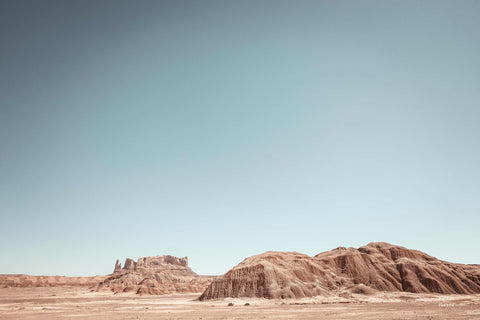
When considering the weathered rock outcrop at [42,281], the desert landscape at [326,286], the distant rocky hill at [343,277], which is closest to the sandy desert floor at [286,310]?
the desert landscape at [326,286]

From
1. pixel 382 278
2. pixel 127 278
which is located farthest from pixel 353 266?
pixel 127 278

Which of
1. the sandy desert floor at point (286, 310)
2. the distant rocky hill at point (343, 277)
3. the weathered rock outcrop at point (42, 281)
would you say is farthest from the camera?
the weathered rock outcrop at point (42, 281)

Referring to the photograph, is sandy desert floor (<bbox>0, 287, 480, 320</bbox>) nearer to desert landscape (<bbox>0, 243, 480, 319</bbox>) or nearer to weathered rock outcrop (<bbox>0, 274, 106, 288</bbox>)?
desert landscape (<bbox>0, 243, 480, 319</bbox>)

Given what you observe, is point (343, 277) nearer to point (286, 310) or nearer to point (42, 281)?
point (286, 310)

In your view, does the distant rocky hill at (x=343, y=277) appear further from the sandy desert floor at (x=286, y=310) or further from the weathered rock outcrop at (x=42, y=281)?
the weathered rock outcrop at (x=42, y=281)

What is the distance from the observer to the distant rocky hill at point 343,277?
208 ft

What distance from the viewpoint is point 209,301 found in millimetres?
62188

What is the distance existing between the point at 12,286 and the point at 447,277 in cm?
18277

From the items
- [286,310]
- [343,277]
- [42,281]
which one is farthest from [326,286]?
[42,281]

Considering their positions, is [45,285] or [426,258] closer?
[426,258]

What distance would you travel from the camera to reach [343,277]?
75875mm

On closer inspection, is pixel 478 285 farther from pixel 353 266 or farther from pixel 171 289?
pixel 171 289

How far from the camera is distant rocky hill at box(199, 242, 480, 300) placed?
63.4 m

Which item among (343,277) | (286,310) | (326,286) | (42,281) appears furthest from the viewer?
Answer: (42,281)
